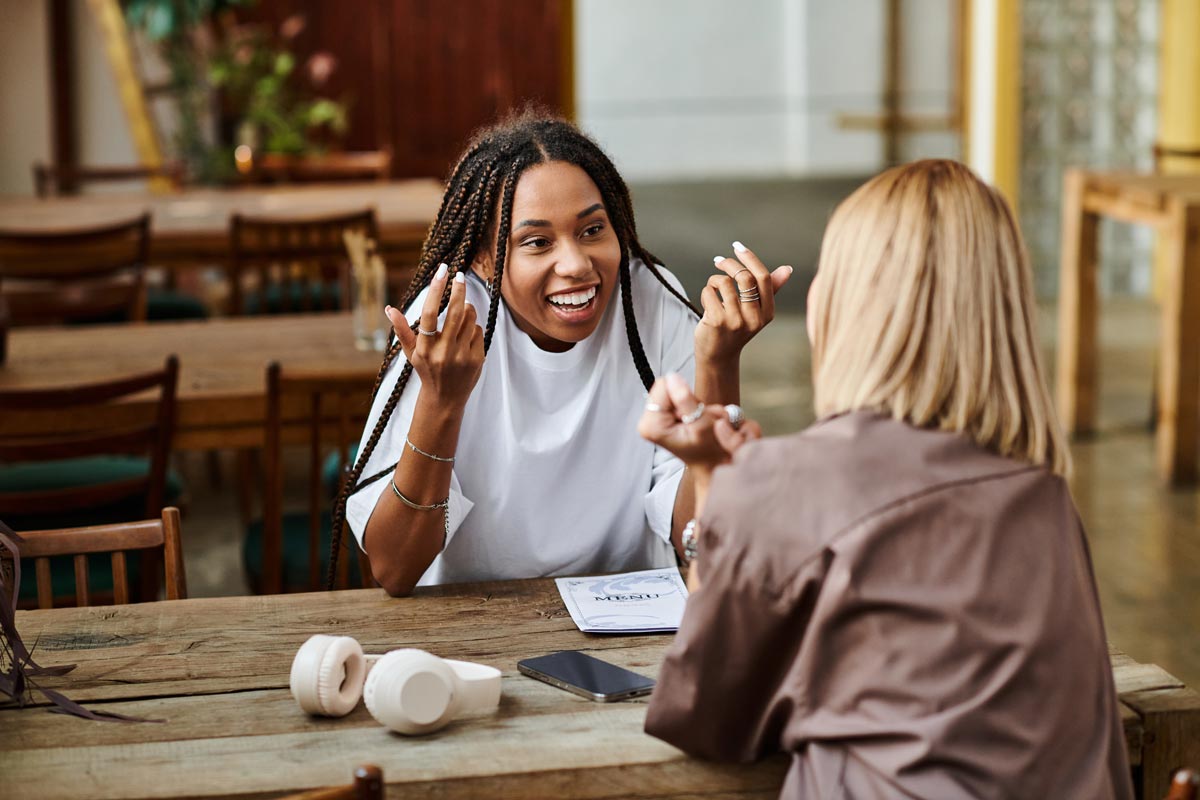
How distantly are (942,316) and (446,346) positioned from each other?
66cm

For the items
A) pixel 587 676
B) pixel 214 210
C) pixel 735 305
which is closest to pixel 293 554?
pixel 735 305

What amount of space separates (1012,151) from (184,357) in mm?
5424

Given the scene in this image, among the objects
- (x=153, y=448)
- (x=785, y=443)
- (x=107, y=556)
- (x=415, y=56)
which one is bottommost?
(x=107, y=556)

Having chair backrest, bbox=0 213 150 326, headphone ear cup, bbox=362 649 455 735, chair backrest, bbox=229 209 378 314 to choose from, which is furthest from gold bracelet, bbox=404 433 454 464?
chair backrest, bbox=0 213 150 326

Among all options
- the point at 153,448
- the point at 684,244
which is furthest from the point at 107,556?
the point at 684,244

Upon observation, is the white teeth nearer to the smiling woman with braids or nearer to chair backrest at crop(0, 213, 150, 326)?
the smiling woman with braids

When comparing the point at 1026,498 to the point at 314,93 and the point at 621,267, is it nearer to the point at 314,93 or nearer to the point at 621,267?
the point at 621,267

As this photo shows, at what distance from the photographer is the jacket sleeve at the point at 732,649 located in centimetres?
119

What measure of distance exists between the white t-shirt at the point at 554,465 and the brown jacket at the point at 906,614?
70 centimetres

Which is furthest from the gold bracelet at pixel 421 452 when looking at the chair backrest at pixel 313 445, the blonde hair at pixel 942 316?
the blonde hair at pixel 942 316

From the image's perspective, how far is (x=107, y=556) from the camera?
8.93 ft

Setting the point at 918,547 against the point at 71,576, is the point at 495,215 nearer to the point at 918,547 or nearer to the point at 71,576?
the point at 918,547

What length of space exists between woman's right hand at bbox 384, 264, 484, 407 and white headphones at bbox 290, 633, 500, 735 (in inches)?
14.7

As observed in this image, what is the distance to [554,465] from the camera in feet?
6.29
